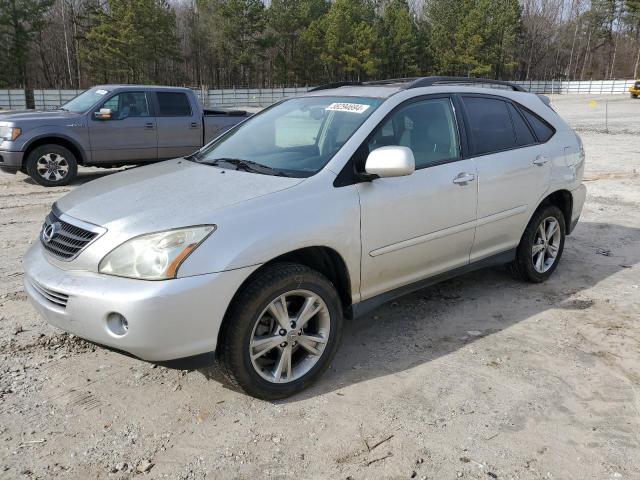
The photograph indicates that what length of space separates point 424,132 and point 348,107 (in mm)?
567

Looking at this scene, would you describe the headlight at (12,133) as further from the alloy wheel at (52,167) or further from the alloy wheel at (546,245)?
the alloy wheel at (546,245)

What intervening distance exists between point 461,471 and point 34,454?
6.74 feet

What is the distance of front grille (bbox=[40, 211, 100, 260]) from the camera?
3.01m

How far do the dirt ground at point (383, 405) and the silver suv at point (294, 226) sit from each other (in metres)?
0.35

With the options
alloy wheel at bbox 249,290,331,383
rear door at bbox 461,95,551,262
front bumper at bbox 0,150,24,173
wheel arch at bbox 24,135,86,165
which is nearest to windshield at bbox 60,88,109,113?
wheel arch at bbox 24,135,86,165

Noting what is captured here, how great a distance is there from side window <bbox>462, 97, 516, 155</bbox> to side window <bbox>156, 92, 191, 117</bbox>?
24.8 ft

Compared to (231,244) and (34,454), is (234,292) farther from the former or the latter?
(34,454)

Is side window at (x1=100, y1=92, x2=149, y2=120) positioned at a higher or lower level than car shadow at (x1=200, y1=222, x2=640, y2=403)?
higher

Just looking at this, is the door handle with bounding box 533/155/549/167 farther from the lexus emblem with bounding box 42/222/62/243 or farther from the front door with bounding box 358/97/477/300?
the lexus emblem with bounding box 42/222/62/243

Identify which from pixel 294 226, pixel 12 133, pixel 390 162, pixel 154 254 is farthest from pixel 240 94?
pixel 154 254

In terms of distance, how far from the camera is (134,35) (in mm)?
55531

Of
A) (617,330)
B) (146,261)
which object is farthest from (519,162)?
(146,261)

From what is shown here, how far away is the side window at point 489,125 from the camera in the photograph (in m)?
4.33

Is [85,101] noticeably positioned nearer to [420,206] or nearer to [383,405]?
[420,206]
